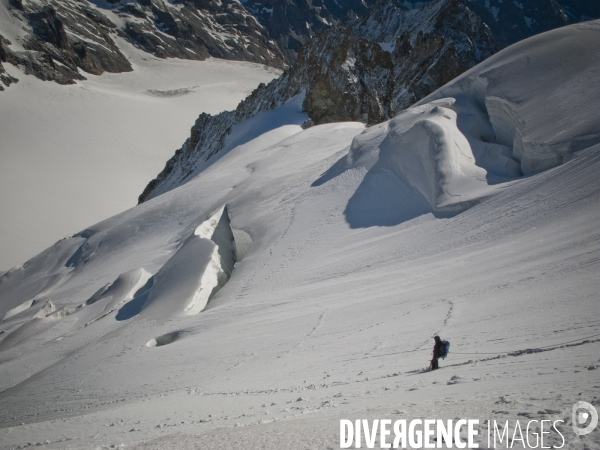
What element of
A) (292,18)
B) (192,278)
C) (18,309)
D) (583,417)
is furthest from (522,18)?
(583,417)

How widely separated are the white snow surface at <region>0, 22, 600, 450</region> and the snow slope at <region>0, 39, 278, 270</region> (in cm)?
1744

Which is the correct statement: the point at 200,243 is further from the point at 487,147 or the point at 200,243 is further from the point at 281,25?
the point at 281,25

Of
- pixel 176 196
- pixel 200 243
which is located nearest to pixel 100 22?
pixel 176 196

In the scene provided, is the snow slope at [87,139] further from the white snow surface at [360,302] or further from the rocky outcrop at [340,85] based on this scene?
the white snow surface at [360,302]

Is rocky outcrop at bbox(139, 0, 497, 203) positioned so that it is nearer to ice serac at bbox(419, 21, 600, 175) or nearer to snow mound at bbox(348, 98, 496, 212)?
snow mound at bbox(348, 98, 496, 212)

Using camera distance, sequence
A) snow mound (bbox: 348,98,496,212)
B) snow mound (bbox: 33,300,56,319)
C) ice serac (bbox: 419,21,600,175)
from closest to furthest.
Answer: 1. ice serac (bbox: 419,21,600,175)
2. snow mound (bbox: 348,98,496,212)
3. snow mound (bbox: 33,300,56,319)

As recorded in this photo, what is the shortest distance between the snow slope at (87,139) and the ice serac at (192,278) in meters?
18.5

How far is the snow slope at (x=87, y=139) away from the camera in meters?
32.2

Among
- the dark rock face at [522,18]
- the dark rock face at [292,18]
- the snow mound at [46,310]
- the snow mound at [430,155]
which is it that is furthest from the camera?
the dark rock face at [292,18]

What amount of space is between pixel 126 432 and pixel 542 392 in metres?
3.71

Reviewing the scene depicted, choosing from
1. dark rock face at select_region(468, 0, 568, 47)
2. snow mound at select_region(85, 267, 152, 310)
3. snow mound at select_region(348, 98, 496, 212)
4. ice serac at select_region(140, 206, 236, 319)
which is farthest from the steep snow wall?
dark rock face at select_region(468, 0, 568, 47)

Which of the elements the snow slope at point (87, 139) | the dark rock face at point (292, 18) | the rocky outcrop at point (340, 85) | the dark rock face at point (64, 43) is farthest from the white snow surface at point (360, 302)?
the dark rock face at point (292, 18)

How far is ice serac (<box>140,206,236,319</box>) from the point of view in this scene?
979 cm

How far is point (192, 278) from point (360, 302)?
4.43m
